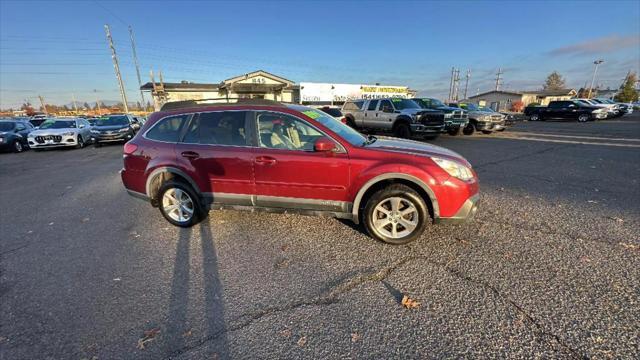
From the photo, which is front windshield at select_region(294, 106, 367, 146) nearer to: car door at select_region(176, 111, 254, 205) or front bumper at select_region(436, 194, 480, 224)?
car door at select_region(176, 111, 254, 205)

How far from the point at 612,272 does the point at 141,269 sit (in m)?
4.95

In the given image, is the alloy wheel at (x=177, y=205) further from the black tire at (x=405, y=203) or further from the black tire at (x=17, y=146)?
the black tire at (x=17, y=146)

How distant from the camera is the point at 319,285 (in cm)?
272

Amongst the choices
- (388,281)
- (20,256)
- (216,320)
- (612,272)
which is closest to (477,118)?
(612,272)

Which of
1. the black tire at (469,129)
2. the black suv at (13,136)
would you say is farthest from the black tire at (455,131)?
the black suv at (13,136)

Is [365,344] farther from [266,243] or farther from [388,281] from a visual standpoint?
[266,243]

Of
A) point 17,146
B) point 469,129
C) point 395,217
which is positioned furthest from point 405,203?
point 17,146

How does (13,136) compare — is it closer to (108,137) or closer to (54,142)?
(54,142)

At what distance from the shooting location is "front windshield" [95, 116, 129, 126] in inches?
592

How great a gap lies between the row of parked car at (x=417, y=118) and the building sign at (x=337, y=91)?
1782cm

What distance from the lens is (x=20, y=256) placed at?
3443 millimetres

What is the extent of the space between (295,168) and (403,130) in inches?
385

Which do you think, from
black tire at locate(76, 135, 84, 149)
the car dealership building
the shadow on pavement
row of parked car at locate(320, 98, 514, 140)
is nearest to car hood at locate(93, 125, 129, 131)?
black tire at locate(76, 135, 84, 149)

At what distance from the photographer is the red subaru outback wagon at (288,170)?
10.8 feet
